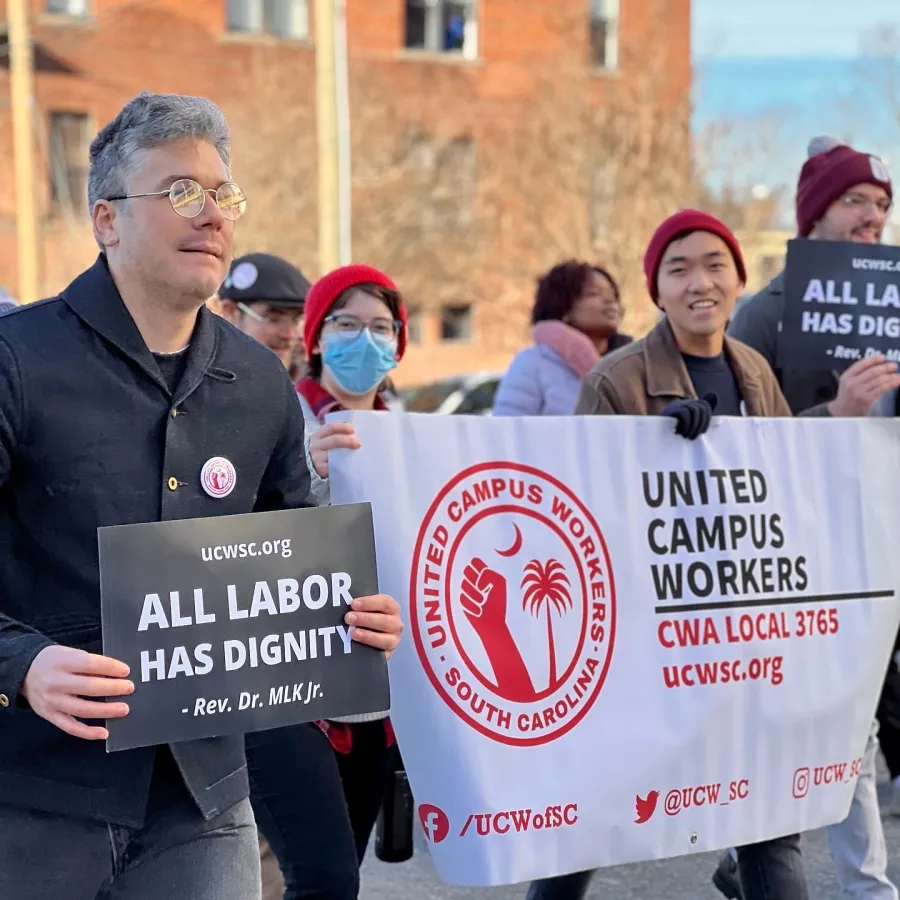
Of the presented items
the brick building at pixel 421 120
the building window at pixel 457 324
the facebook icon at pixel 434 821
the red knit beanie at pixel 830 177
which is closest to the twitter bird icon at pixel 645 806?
the facebook icon at pixel 434 821

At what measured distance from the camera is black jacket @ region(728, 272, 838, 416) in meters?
4.56

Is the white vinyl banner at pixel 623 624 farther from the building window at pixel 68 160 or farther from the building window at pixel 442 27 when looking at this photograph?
the building window at pixel 442 27

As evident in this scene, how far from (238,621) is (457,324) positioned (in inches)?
1144

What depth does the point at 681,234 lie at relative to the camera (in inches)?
153

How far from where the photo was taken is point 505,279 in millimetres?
27172

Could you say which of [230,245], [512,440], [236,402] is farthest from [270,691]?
[512,440]

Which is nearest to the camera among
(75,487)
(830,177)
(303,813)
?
(75,487)

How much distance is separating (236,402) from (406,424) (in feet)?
2.89

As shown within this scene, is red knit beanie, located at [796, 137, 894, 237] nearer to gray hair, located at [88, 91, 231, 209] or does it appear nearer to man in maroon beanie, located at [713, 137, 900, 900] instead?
man in maroon beanie, located at [713, 137, 900, 900]

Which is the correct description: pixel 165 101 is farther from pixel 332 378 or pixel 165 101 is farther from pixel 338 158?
pixel 338 158

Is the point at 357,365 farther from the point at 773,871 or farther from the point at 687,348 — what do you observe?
the point at 773,871

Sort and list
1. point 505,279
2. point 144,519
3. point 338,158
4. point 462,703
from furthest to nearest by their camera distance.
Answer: point 505,279
point 338,158
point 462,703
point 144,519

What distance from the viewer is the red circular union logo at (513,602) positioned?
10.5ft

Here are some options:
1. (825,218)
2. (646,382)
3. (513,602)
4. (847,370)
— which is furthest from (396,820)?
Answer: (825,218)
